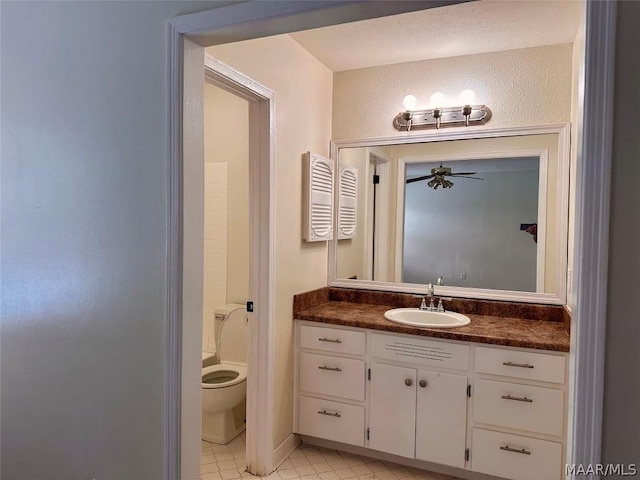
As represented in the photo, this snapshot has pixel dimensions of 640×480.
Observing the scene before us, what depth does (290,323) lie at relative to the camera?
8.29ft

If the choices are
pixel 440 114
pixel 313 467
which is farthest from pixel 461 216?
pixel 313 467

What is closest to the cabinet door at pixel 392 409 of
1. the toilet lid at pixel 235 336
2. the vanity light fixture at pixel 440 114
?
the toilet lid at pixel 235 336

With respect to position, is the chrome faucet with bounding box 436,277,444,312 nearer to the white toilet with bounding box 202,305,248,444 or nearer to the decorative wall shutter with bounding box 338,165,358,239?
the decorative wall shutter with bounding box 338,165,358,239

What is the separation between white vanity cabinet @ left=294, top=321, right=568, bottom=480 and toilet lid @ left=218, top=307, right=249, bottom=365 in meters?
0.48

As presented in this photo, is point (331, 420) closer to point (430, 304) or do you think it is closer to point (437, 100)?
point (430, 304)

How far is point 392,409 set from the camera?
2342 millimetres

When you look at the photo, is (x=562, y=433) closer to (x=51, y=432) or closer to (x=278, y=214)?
(x=278, y=214)

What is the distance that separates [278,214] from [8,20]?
1386 mm

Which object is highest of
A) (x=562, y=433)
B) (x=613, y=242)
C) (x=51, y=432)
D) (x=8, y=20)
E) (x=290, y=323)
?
(x=8, y=20)

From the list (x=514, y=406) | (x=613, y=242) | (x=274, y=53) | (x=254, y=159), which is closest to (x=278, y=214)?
(x=254, y=159)

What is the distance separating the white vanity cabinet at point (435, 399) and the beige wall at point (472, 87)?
1.38 meters

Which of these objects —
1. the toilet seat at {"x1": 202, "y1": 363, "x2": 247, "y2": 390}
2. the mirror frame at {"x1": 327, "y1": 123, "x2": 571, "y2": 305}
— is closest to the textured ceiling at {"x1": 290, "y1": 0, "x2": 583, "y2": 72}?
the mirror frame at {"x1": 327, "y1": 123, "x2": 571, "y2": 305}

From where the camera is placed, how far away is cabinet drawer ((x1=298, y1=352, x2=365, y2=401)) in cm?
242

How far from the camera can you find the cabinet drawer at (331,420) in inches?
95.7
